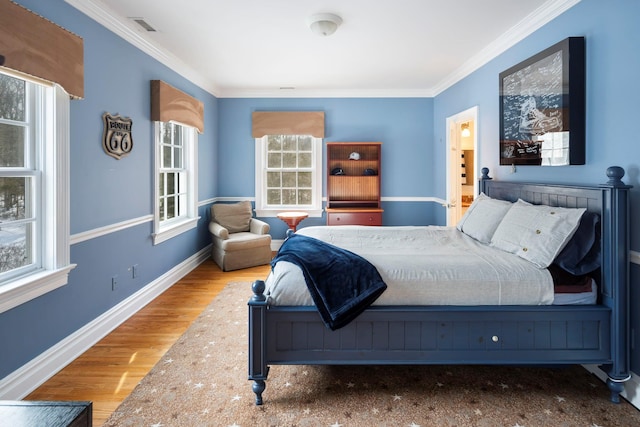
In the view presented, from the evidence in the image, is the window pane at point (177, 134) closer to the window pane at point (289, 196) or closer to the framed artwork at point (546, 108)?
the window pane at point (289, 196)

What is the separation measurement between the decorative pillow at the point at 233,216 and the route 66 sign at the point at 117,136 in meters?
2.16

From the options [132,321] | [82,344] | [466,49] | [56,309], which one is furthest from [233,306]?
[466,49]

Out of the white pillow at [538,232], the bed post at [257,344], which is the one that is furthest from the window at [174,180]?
the white pillow at [538,232]

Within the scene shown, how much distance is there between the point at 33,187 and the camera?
8.15 ft

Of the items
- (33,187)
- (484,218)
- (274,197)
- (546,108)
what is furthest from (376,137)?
(33,187)

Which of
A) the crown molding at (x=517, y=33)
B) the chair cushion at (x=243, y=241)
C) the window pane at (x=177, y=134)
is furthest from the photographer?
the chair cushion at (x=243, y=241)

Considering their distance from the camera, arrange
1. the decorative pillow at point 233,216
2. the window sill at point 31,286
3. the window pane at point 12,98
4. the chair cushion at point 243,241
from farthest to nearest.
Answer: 1. the decorative pillow at point 233,216
2. the chair cushion at point 243,241
3. the window pane at point 12,98
4. the window sill at point 31,286

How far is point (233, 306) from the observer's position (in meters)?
3.77

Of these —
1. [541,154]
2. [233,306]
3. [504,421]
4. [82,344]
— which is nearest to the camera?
[504,421]

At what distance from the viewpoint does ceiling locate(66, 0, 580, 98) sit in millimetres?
3041

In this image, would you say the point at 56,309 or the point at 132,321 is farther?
the point at 132,321

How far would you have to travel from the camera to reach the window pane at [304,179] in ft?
20.7

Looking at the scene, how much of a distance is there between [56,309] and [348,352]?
1927 millimetres

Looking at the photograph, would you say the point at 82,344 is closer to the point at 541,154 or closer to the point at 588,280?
the point at 588,280
